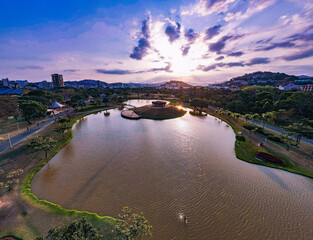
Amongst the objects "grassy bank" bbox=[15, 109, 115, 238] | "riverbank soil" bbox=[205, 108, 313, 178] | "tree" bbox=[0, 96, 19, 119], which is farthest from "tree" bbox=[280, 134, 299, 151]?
"tree" bbox=[0, 96, 19, 119]

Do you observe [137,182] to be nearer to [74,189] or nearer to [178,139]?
[74,189]

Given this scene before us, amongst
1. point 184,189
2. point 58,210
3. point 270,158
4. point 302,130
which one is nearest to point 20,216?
point 58,210

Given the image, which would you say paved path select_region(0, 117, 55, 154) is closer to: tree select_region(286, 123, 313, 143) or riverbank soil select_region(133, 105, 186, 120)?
riverbank soil select_region(133, 105, 186, 120)

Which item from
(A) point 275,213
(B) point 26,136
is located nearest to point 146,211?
(A) point 275,213

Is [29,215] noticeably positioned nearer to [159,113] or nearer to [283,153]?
[283,153]

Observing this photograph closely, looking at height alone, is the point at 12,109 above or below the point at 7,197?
above

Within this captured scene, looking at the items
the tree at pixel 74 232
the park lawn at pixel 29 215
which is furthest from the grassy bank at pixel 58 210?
the tree at pixel 74 232
